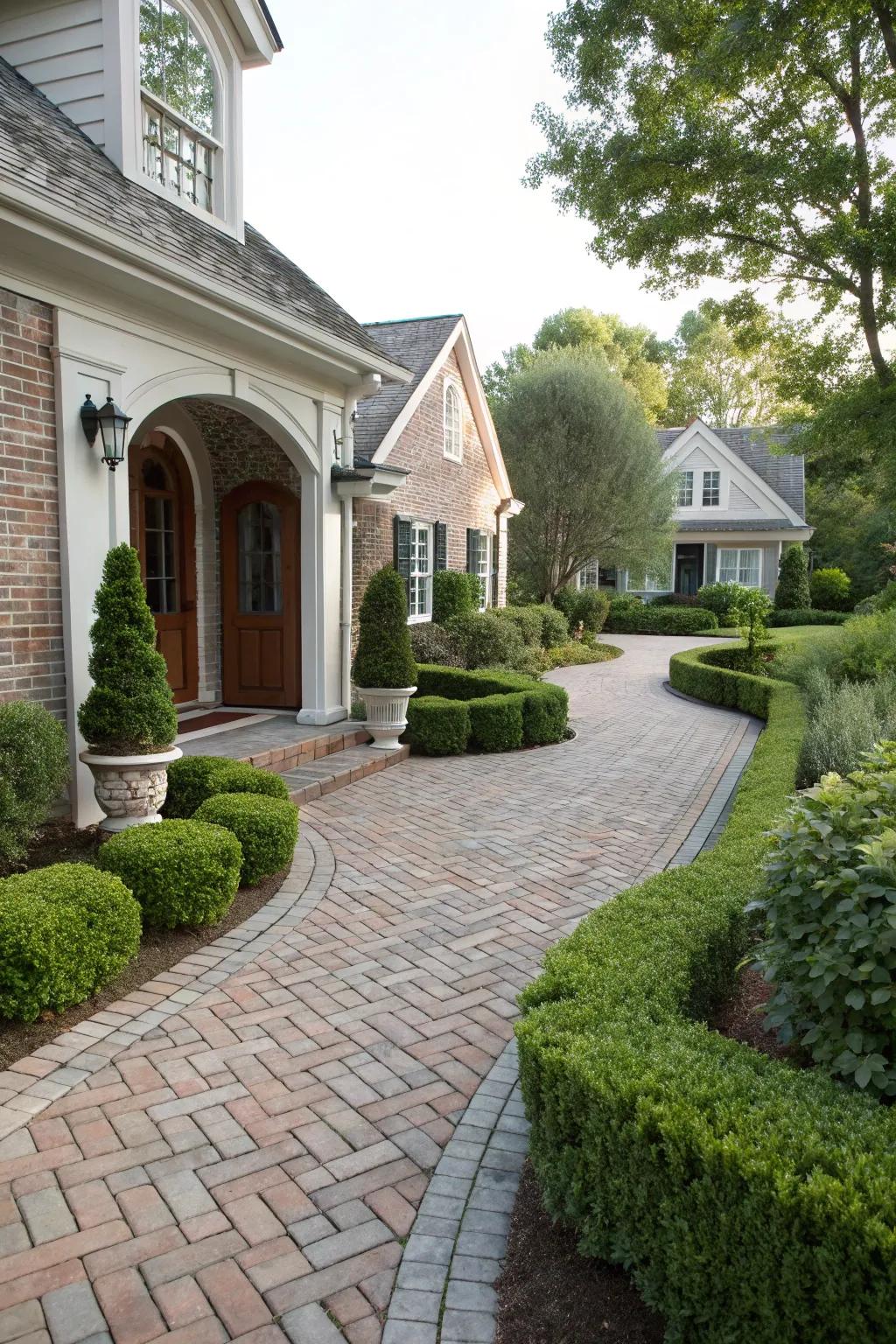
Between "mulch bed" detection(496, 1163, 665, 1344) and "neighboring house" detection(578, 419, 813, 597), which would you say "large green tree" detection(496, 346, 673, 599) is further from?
"mulch bed" detection(496, 1163, 665, 1344)

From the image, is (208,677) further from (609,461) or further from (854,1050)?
(609,461)

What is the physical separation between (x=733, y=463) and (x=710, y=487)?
1.25 meters

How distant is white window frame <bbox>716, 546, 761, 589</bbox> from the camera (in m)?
33.5

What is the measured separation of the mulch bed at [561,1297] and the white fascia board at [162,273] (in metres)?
6.17

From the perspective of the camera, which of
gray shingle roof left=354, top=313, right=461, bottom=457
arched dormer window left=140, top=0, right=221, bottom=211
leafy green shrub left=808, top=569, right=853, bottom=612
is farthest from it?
leafy green shrub left=808, top=569, right=853, bottom=612

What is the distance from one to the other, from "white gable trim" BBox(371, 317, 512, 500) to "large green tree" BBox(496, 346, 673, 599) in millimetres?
4597

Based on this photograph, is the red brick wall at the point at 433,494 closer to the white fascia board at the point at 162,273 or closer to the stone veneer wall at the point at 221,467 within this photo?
the stone veneer wall at the point at 221,467

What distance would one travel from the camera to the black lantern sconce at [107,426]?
6.45 m

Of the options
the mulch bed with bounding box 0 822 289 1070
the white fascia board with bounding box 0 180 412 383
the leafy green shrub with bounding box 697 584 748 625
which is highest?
the white fascia board with bounding box 0 180 412 383

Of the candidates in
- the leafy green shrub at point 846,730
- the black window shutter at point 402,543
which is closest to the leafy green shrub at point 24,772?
the leafy green shrub at point 846,730

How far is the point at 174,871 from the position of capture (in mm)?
4875

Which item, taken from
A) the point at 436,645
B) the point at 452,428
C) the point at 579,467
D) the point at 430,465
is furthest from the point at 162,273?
the point at 579,467

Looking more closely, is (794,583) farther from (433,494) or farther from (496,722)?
(496,722)

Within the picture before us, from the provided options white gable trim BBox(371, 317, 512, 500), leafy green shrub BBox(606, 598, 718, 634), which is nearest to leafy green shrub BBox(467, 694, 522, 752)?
white gable trim BBox(371, 317, 512, 500)
